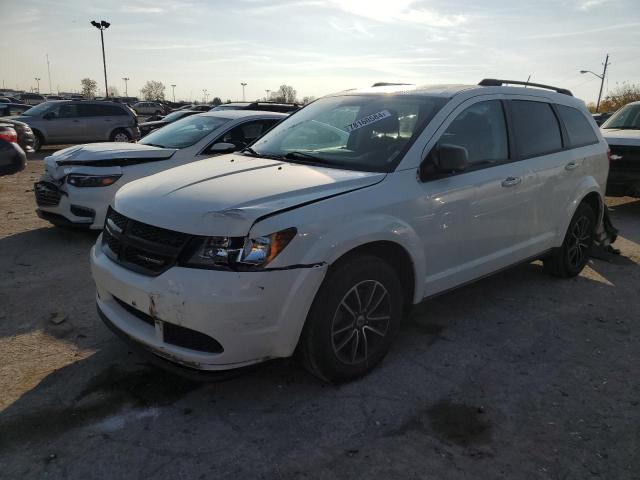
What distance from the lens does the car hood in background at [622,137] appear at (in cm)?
857

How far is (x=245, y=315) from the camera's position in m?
2.67

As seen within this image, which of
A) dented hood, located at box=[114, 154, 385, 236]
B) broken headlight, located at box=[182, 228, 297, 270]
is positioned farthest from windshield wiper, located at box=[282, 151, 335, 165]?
broken headlight, located at box=[182, 228, 297, 270]

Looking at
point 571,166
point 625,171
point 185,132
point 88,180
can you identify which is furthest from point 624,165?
point 88,180

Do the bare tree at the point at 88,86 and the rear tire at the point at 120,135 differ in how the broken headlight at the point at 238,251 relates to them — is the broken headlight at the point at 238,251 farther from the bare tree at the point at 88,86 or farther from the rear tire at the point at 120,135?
the bare tree at the point at 88,86

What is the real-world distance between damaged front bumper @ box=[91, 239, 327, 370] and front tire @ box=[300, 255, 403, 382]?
0.41ft

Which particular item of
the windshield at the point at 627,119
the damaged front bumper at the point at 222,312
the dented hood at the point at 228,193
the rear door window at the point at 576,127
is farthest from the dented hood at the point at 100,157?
the windshield at the point at 627,119

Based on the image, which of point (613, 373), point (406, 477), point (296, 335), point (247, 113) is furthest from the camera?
point (247, 113)

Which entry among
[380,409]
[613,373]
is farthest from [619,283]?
[380,409]

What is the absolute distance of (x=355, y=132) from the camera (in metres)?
3.86

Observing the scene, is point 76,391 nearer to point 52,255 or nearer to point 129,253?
point 129,253

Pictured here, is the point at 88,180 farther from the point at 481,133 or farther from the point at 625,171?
the point at 625,171

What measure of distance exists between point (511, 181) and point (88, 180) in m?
4.61

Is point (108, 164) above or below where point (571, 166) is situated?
below

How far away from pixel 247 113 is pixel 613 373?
5.38 m
